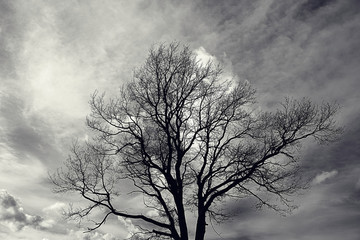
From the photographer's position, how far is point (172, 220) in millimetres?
15805

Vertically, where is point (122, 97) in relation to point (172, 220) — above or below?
above

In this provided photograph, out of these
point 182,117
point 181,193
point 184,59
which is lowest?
point 181,193

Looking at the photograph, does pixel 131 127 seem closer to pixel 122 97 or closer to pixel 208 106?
pixel 122 97

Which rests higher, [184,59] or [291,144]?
[184,59]

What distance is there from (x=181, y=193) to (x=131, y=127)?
4.30 meters

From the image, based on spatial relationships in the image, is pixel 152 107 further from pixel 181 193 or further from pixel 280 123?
pixel 280 123

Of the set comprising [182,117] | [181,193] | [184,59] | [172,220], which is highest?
[184,59]

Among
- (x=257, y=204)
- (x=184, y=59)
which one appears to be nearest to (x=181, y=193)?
(x=257, y=204)

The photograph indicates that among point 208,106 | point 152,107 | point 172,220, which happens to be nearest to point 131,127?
point 152,107

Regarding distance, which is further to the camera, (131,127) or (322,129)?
(131,127)

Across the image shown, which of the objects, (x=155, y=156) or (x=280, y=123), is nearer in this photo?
(x=280, y=123)

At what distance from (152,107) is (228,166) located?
5015 millimetres

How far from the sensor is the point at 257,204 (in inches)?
633

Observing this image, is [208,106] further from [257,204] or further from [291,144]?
[257,204]
